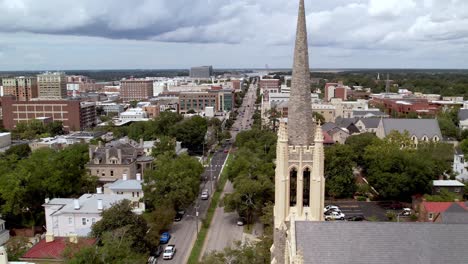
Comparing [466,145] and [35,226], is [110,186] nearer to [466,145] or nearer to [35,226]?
[35,226]

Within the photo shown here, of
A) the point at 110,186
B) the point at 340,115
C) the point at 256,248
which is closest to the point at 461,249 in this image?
the point at 256,248

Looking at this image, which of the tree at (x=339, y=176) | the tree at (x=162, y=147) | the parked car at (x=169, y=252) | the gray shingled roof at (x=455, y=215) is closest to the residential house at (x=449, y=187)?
the tree at (x=339, y=176)

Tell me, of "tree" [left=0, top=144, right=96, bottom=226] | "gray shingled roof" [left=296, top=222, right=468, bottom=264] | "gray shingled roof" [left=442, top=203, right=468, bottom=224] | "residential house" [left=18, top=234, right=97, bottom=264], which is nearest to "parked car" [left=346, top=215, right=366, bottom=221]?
"gray shingled roof" [left=442, top=203, right=468, bottom=224]

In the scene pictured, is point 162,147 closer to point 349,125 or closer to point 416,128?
point 349,125

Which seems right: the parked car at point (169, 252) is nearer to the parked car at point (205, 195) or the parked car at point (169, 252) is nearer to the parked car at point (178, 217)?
the parked car at point (178, 217)

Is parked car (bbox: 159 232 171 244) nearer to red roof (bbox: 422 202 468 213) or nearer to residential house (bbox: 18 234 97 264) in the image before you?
residential house (bbox: 18 234 97 264)

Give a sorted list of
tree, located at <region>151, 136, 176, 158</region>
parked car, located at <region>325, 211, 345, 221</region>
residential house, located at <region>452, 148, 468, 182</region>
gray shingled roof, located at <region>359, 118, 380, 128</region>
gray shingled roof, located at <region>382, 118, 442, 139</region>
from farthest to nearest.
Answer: gray shingled roof, located at <region>359, 118, 380, 128</region>, gray shingled roof, located at <region>382, 118, 442, 139</region>, tree, located at <region>151, 136, 176, 158</region>, residential house, located at <region>452, 148, 468, 182</region>, parked car, located at <region>325, 211, 345, 221</region>

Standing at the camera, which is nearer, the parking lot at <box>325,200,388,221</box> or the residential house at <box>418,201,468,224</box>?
the residential house at <box>418,201,468,224</box>
